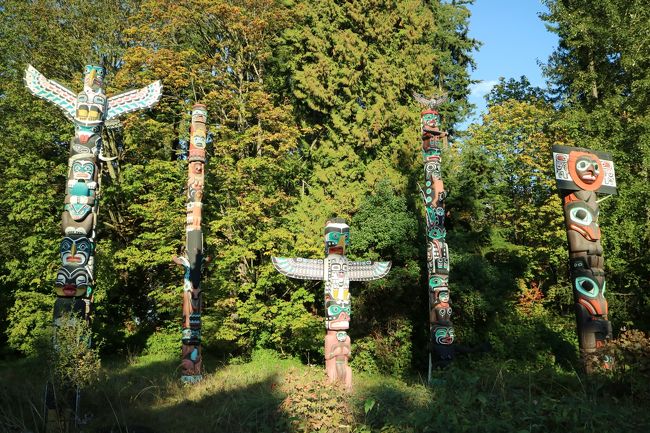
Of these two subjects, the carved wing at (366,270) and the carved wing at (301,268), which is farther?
the carved wing at (366,270)

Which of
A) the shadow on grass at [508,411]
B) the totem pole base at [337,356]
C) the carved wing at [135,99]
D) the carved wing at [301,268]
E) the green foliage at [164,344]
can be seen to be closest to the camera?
the shadow on grass at [508,411]

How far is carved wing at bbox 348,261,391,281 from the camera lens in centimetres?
988

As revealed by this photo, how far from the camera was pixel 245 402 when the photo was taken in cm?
655

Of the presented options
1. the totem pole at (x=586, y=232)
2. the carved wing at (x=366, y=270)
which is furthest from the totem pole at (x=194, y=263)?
the totem pole at (x=586, y=232)

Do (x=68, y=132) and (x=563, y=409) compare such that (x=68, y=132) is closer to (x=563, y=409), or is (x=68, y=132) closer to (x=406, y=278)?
(x=406, y=278)

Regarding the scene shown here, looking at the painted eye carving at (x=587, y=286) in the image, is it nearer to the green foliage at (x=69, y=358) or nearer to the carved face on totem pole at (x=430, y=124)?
the carved face on totem pole at (x=430, y=124)

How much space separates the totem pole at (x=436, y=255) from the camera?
36.5 feet

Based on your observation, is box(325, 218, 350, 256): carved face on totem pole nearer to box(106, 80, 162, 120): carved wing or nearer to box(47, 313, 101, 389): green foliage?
box(106, 80, 162, 120): carved wing

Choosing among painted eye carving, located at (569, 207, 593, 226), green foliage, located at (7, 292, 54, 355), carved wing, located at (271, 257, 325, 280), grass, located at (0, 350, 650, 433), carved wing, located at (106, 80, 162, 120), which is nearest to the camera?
grass, located at (0, 350, 650, 433)

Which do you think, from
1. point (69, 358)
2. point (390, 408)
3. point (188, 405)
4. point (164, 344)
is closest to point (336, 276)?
point (188, 405)

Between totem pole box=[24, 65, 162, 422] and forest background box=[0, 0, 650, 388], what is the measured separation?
6045mm

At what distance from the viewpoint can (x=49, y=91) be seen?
869cm

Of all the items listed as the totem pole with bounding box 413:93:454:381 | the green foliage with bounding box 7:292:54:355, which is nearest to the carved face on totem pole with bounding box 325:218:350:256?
the totem pole with bounding box 413:93:454:381

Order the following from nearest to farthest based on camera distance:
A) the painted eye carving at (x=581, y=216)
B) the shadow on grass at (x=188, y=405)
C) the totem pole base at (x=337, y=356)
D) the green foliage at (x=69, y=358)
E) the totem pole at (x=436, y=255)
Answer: the shadow on grass at (x=188, y=405), the green foliage at (x=69, y=358), the totem pole base at (x=337, y=356), the painted eye carving at (x=581, y=216), the totem pole at (x=436, y=255)
